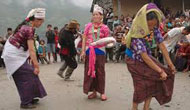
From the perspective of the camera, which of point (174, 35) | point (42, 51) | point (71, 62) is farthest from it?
point (42, 51)

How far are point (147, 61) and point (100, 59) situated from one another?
1897 millimetres

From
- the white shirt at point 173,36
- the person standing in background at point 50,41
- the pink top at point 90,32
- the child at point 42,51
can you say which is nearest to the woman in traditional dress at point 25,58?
the pink top at point 90,32

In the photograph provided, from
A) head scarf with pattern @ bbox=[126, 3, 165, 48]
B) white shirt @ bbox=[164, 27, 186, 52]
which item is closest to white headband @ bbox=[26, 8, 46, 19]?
head scarf with pattern @ bbox=[126, 3, 165, 48]

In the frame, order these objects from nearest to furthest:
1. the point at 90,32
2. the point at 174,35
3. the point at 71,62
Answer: the point at 90,32 < the point at 71,62 < the point at 174,35

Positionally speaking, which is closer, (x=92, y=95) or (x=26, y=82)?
(x=26, y=82)

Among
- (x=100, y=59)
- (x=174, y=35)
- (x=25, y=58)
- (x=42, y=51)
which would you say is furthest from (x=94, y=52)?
(x=42, y=51)

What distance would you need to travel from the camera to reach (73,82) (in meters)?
7.87

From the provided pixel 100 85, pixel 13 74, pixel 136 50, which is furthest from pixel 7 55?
pixel 136 50

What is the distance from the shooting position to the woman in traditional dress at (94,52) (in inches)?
222

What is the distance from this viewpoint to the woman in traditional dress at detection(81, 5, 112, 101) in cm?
564

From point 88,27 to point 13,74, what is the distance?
5.42 feet

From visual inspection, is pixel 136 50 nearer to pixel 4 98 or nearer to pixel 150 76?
pixel 150 76

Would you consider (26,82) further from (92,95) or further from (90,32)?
(90,32)

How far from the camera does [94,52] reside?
567cm
